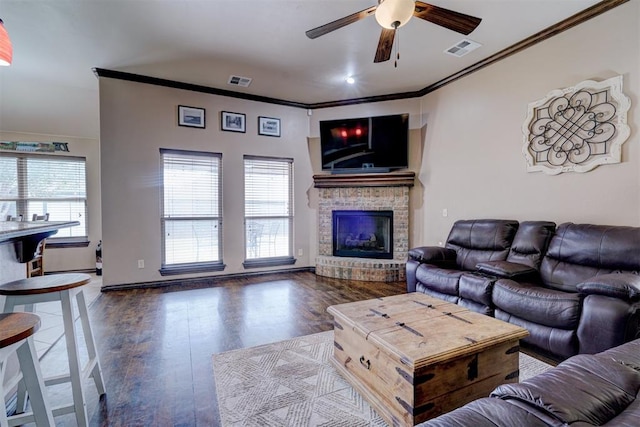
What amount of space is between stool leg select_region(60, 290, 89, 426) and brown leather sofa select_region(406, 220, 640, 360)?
296 centimetres

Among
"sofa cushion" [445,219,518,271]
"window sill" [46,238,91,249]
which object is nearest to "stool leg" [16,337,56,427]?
"sofa cushion" [445,219,518,271]

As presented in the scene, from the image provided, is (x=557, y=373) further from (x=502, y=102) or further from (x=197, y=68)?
(x=197, y=68)

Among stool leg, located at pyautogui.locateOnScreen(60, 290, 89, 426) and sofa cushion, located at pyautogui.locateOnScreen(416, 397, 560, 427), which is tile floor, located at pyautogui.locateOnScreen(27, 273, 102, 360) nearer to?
stool leg, located at pyautogui.locateOnScreen(60, 290, 89, 426)

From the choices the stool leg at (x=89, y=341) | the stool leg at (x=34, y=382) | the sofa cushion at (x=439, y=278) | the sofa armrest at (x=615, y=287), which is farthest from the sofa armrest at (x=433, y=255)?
the stool leg at (x=34, y=382)

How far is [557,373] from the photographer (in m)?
1.04

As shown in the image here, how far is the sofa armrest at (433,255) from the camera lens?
141 inches

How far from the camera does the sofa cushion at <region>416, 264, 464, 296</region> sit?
10.0 ft

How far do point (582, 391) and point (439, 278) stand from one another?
2356 millimetres

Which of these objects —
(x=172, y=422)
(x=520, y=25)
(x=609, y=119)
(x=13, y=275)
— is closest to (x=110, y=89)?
(x=13, y=275)

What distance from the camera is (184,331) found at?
290 centimetres

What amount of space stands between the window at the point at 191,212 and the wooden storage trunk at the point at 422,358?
132 inches

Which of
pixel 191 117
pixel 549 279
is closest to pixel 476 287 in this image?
pixel 549 279

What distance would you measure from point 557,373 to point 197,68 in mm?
4644

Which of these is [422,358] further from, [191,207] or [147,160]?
[147,160]
